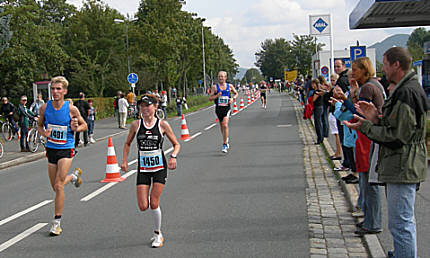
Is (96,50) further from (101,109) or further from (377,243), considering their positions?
(377,243)

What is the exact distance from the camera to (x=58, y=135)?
6.40 m

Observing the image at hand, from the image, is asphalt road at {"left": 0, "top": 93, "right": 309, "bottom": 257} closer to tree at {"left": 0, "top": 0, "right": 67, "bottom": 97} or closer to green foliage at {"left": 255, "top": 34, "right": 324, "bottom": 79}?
tree at {"left": 0, "top": 0, "right": 67, "bottom": 97}

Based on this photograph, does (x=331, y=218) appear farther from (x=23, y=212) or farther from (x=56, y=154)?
(x=23, y=212)

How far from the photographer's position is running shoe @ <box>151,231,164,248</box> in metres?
5.51

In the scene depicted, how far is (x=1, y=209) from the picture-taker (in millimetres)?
7879

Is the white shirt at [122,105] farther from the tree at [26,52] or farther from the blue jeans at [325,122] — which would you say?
the blue jeans at [325,122]

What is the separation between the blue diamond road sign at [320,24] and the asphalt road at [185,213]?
25.5 feet

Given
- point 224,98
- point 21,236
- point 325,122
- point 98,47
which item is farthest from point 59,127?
point 98,47

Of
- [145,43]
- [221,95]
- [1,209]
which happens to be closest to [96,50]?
[145,43]

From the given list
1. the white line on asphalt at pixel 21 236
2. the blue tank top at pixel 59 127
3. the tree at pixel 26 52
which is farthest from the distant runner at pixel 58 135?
the tree at pixel 26 52

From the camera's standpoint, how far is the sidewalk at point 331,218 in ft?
16.9

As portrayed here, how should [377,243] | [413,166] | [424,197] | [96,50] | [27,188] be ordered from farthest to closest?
[96,50]
[27,188]
[424,197]
[377,243]
[413,166]

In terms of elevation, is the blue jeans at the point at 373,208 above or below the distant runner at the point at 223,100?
below

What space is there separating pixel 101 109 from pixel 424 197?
32355 millimetres
